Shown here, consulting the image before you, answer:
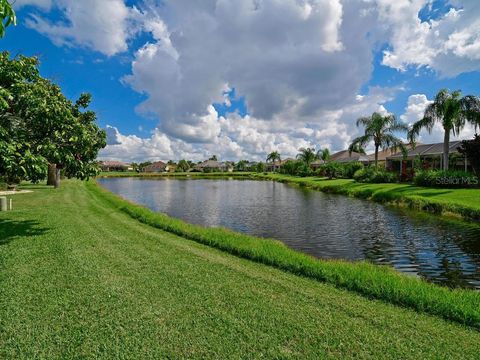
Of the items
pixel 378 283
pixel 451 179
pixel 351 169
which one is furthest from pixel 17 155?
pixel 351 169

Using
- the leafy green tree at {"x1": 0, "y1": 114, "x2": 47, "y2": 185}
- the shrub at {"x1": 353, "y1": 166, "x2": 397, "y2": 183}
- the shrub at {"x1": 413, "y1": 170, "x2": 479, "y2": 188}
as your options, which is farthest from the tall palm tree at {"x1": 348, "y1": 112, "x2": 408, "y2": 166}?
the leafy green tree at {"x1": 0, "y1": 114, "x2": 47, "y2": 185}

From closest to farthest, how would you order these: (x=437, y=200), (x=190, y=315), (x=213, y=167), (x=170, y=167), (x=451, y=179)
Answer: (x=190, y=315) < (x=437, y=200) < (x=451, y=179) < (x=213, y=167) < (x=170, y=167)

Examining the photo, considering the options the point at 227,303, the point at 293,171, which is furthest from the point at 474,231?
the point at 293,171

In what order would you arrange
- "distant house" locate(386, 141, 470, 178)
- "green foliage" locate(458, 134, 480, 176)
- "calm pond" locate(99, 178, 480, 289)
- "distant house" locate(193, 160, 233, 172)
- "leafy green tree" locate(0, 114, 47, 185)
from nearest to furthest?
"leafy green tree" locate(0, 114, 47, 185) → "calm pond" locate(99, 178, 480, 289) → "green foliage" locate(458, 134, 480, 176) → "distant house" locate(386, 141, 470, 178) → "distant house" locate(193, 160, 233, 172)

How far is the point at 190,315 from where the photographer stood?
5.72 m

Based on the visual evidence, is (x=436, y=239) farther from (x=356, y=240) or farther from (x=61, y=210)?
(x=61, y=210)

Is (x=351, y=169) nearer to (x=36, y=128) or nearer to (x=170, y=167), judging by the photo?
(x=36, y=128)

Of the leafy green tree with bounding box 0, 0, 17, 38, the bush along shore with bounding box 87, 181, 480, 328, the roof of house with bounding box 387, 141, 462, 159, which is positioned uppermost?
the roof of house with bounding box 387, 141, 462, 159

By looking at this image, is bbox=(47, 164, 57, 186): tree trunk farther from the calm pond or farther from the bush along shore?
the bush along shore

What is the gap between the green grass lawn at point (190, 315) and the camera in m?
4.70

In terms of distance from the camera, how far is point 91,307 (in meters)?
5.92

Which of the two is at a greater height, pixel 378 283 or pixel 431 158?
pixel 431 158

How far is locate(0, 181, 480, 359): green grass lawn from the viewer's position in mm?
4699

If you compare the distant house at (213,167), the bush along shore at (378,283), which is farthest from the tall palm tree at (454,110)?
the distant house at (213,167)
